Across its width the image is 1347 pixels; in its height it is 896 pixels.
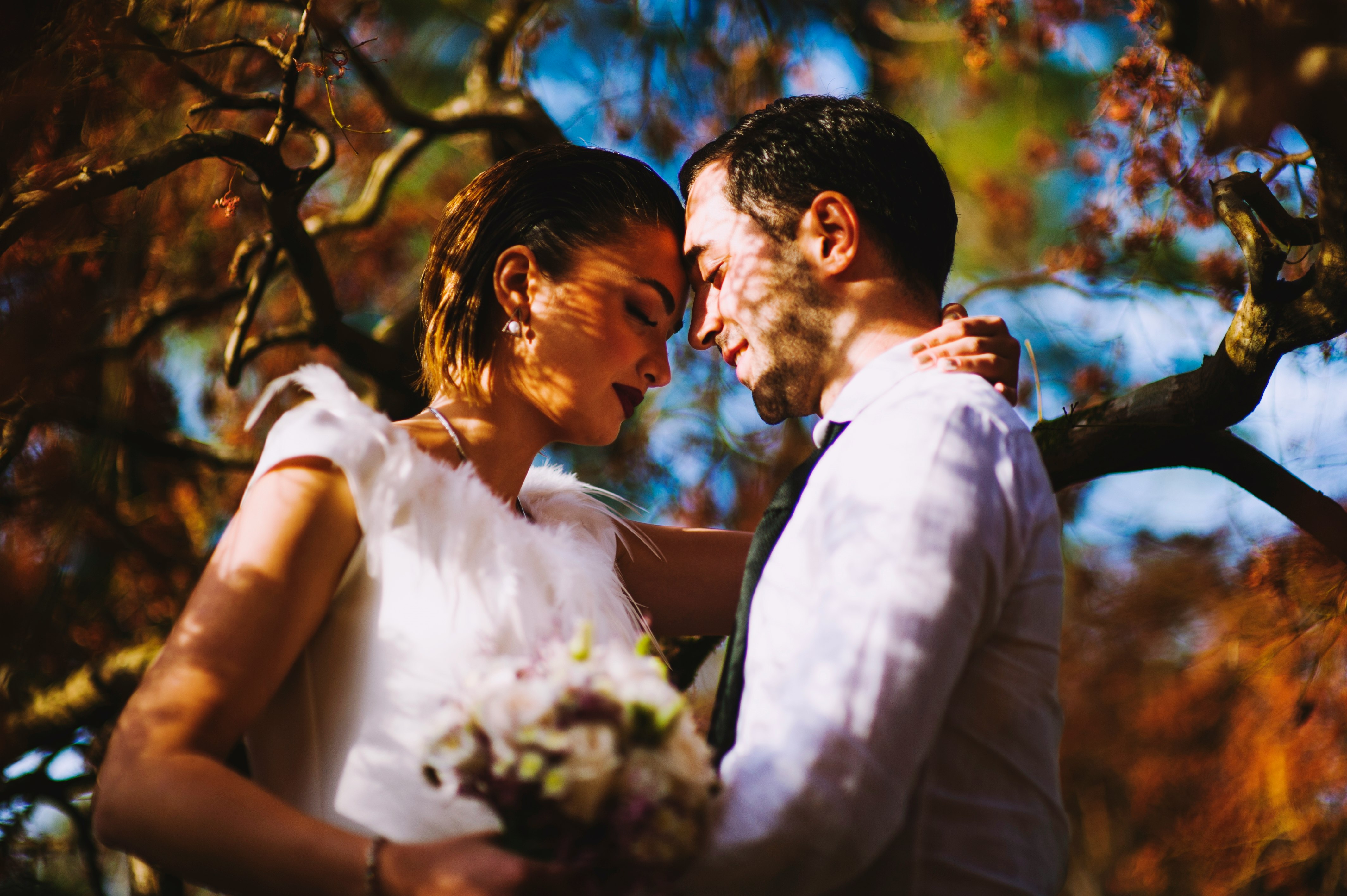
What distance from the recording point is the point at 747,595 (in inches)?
76.4

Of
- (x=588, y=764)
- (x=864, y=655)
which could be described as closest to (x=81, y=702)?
(x=588, y=764)

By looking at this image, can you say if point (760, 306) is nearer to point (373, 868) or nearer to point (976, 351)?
point (976, 351)

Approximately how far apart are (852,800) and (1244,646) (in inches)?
119

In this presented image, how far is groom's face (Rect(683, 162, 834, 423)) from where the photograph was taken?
224 centimetres

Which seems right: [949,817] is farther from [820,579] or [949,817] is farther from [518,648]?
[518,648]

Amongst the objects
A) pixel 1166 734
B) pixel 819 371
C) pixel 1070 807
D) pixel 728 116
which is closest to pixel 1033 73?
pixel 728 116

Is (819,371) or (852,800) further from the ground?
(819,371)

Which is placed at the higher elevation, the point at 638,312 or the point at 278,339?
the point at 278,339

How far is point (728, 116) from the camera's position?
16.0ft

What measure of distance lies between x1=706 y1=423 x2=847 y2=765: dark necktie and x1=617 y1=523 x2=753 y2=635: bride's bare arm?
1.88 feet

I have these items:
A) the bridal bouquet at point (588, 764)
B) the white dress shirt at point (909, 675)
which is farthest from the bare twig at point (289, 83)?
the bridal bouquet at point (588, 764)

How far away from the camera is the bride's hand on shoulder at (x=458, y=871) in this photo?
Answer: 129 cm

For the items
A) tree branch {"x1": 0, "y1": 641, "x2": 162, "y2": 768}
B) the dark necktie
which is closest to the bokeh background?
tree branch {"x1": 0, "y1": 641, "x2": 162, "y2": 768}

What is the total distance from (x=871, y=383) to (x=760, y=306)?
40cm
